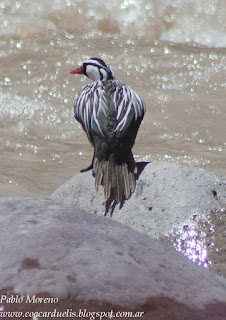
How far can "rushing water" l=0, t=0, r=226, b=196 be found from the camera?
7.37 meters

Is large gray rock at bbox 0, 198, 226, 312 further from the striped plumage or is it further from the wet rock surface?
the striped plumage

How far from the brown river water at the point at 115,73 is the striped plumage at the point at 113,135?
1721 mm

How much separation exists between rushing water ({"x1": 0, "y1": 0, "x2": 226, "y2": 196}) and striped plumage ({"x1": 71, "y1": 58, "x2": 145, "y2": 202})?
69.7 inches

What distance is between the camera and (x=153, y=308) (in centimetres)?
238

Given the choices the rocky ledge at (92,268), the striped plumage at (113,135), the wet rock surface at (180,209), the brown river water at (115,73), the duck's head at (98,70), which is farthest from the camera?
the brown river water at (115,73)

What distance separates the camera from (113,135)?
4.43 metres

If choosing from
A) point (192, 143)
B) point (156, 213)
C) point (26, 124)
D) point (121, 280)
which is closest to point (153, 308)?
point (121, 280)

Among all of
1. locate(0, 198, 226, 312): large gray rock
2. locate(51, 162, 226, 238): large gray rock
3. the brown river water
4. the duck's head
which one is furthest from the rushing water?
locate(0, 198, 226, 312): large gray rock

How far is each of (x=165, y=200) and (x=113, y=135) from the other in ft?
2.22

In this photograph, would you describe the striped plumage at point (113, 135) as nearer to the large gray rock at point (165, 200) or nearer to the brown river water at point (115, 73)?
the large gray rock at point (165, 200)

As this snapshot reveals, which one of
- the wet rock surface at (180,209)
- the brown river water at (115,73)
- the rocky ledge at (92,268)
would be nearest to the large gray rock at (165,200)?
the wet rock surface at (180,209)

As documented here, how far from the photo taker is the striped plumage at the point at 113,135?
4398 millimetres

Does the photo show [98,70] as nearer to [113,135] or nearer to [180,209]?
[113,135]

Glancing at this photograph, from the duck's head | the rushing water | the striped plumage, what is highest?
the duck's head
